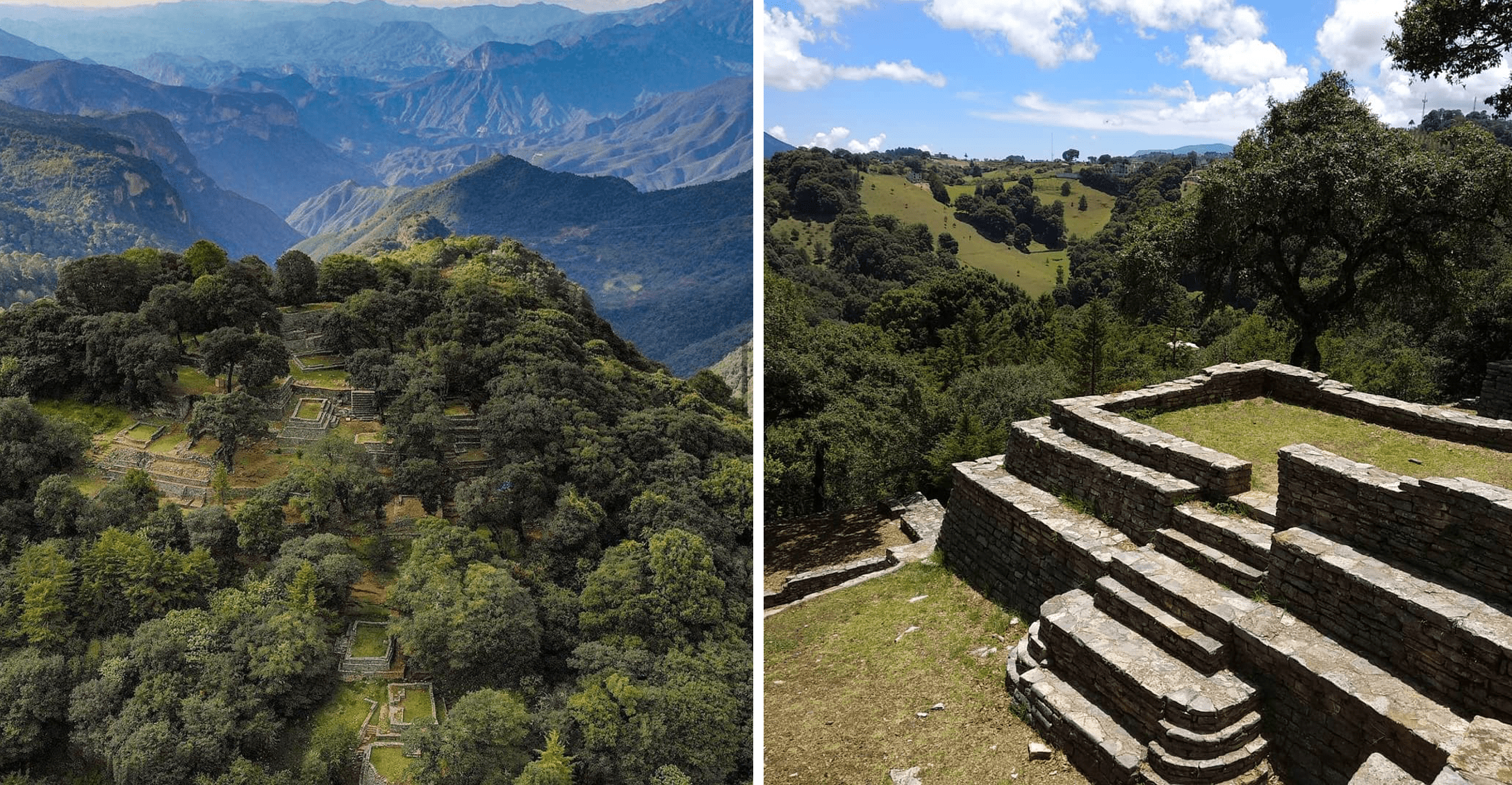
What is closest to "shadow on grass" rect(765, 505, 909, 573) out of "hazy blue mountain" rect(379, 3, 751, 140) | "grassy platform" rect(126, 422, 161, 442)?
"grassy platform" rect(126, 422, 161, 442)

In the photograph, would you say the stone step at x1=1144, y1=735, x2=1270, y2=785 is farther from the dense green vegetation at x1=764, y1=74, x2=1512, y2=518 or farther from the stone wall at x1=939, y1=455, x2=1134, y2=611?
the dense green vegetation at x1=764, y1=74, x2=1512, y2=518

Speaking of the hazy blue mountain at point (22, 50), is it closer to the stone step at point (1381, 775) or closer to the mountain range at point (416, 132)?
the mountain range at point (416, 132)

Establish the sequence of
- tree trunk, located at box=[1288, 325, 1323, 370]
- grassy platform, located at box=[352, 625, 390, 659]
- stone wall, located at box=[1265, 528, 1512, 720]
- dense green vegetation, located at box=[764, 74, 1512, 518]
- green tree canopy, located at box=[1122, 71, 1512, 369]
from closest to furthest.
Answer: stone wall, located at box=[1265, 528, 1512, 720]
green tree canopy, located at box=[1122, 71, 1512, 369]
dense green vegetation, located at box=[764, 74, 1512, 518]
tree trunk, located at box=[1288, 325, 1323, 370]
grassy platform, located at box=[352, 625, 390, 659]

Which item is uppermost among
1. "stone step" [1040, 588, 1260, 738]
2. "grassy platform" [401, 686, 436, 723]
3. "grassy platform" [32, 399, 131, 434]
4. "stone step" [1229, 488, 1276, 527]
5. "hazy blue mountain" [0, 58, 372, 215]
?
"hazy blue mountain" [0, 58, 372, 215]

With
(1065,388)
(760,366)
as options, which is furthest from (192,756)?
(1065,388)

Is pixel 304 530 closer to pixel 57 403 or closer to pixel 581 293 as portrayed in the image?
pixel 57 403

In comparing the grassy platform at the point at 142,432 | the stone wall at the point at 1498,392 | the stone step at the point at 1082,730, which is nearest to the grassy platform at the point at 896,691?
the stone step at the point at 1082,730

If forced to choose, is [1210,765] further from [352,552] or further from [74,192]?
[74,192]
